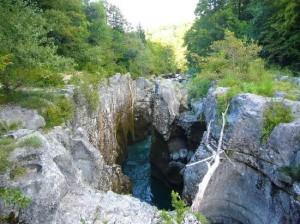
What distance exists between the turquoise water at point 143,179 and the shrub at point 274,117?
1006cm

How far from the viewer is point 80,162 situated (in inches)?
494

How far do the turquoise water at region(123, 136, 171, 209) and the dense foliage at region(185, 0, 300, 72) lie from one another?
361 inches

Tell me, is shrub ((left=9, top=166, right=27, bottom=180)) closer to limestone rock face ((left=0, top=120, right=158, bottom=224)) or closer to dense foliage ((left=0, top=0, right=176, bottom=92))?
limestone rock face ((left=0, top=120, right=158, bottom=224))

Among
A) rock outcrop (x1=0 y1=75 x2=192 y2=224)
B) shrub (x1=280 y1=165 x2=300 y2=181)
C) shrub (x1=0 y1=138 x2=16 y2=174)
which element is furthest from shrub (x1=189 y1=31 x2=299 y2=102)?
shrub (x1=0 y1=138 x2=16 y2=174)

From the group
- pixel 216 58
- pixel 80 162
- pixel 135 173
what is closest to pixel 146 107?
pixel 135 173

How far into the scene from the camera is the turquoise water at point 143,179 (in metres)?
20.3

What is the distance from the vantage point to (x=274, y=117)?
1138 centimetres

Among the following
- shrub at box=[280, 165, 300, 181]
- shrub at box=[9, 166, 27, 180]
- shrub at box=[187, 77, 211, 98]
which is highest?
shrub at box=[9, 166, 27, 180]

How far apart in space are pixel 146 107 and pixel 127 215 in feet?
76.8

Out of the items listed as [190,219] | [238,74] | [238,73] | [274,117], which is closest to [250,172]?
[274,117]

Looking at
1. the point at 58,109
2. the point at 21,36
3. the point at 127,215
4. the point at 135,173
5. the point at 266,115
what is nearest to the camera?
the point at 127,215

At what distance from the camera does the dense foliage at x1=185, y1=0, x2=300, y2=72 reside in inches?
795

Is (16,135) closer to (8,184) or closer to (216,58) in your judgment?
(8,184)

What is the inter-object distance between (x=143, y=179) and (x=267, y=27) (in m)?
14.7
